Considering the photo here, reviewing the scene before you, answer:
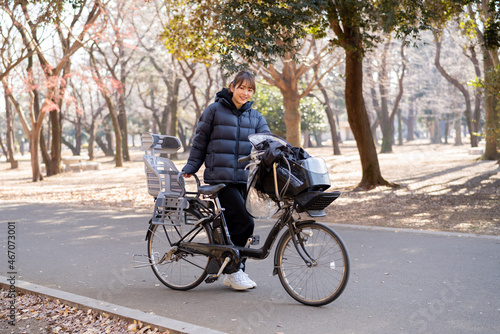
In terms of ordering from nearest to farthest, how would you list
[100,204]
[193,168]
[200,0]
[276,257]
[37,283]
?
[276,257], [193,168], [37,283], [200,0], [100,204]

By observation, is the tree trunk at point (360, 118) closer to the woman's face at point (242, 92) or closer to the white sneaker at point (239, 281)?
the woman's face at point (242, 92)

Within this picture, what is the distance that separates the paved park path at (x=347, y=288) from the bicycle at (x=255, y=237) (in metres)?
0.20

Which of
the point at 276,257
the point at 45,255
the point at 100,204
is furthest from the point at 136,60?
the point at 276,257

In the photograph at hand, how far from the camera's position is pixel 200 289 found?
5352 mm

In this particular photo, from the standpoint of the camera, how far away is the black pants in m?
5.09

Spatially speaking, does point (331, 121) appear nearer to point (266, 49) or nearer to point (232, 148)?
point (266, 49)

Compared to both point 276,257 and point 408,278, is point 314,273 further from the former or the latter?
point 408,278

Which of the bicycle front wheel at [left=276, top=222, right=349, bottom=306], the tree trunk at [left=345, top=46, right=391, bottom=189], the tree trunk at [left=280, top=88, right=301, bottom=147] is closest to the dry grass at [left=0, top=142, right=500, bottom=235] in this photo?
the tree trunk at [left=345, top=46, right=391, bottom=189]

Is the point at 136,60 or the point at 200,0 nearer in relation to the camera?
the point at 200,0

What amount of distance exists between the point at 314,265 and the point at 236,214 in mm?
921

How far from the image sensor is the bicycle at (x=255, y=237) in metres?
4.41

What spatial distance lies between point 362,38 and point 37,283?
9183 millimetres

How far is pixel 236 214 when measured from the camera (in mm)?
5109

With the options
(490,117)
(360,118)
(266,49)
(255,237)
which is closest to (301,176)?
(255,237)
